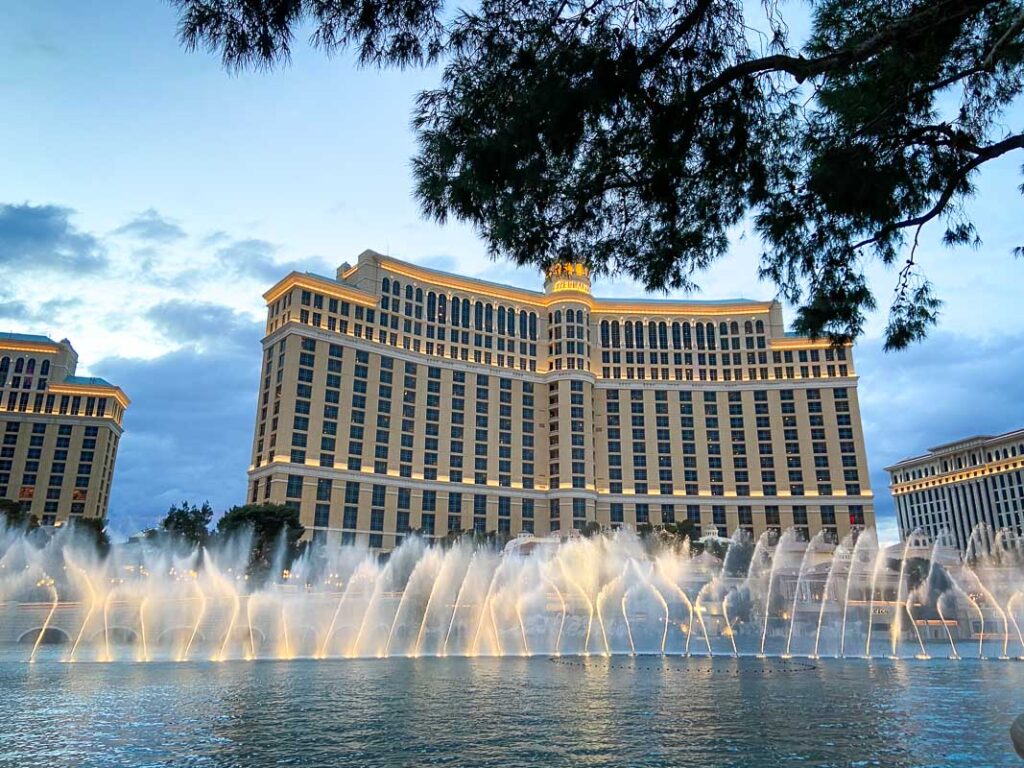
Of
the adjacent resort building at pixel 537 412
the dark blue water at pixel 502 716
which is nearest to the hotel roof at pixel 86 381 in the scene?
the adjacent resort building at pixel 537 412

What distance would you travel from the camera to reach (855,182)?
10.7 m

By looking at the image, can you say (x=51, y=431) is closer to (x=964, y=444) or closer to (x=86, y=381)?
(x=86, y=381)

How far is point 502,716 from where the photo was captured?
68.8 ft

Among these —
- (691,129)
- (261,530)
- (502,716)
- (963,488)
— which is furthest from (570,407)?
(691,129)

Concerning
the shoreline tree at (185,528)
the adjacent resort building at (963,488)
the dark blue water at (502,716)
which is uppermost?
the adjacent resort building at (963,488)

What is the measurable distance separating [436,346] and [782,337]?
191 feet

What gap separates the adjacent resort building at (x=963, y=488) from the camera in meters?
133

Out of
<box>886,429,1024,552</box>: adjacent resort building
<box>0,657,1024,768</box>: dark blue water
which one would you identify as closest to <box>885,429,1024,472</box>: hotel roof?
<box>886,429,1024,552</box>: adjacent resort building

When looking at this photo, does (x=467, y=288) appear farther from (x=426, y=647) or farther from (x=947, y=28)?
(x=947, y=28)

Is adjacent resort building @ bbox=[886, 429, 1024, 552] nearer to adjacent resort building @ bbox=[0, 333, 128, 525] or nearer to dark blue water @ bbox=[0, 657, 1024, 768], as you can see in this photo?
dark blue water @ bbox=[0, 657, 1024, 768]

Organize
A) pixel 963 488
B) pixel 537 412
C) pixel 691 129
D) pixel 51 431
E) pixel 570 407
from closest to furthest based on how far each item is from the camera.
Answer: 1. pixel 691 129
2. pixel 570 407
3. pixel 537 412
4. pixel 51 431
5. pixel 963 488

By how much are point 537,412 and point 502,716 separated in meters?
97.7

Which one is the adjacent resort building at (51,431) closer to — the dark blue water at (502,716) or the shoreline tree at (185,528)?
A: the shoreline tree at (185,528)

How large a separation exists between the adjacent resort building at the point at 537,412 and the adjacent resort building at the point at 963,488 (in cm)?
3471
